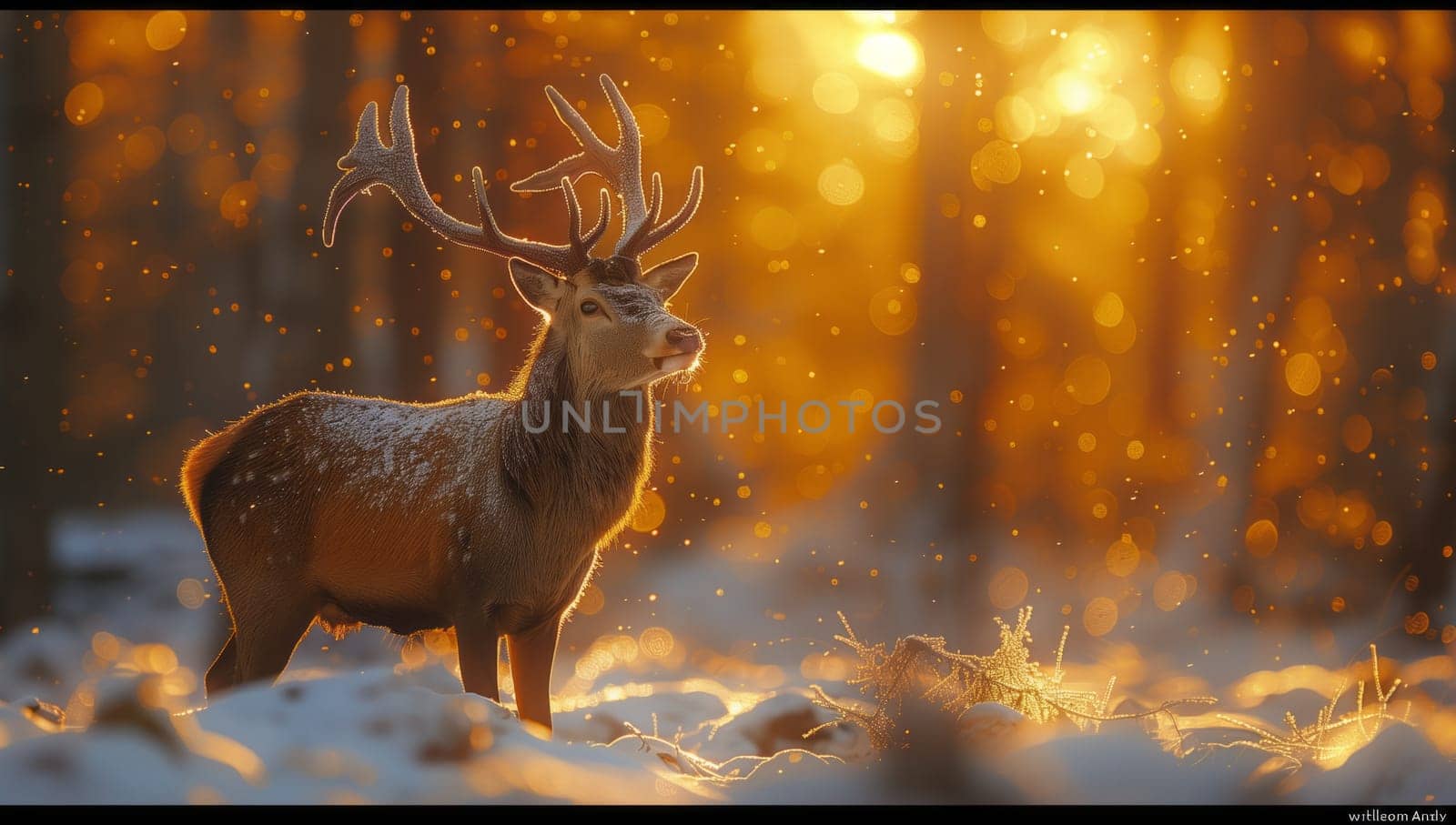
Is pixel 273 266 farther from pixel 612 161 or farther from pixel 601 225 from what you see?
pixel 601 225

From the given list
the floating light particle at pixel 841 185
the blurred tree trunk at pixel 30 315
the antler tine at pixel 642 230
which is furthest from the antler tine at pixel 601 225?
the blurred tree trunk at pixel 30 315

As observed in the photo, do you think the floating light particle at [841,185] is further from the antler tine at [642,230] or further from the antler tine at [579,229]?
the antler tine at [579,229]

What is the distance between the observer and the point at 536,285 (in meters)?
3.83

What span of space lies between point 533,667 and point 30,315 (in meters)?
3.80

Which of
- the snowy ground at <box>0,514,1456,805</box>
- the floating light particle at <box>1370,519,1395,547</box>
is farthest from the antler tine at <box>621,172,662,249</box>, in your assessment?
the floating light particle at <box>1370,519,1395,547</box>

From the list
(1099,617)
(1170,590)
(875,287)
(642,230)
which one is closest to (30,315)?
(642,230)

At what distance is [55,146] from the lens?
18.9 ft

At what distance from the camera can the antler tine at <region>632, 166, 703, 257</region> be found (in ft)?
13.2

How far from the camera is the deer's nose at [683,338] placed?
3537mm

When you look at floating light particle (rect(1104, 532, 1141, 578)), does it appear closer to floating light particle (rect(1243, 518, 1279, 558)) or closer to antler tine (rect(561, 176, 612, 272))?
floating light particle (rect(1243, 518, 1279, 558))

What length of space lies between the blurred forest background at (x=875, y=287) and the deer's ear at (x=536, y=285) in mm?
1830

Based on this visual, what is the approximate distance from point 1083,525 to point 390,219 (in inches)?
181

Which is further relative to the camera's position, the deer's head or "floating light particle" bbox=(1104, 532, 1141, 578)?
"floating light particle" bbox=(1104, 532, 1141, 578)
